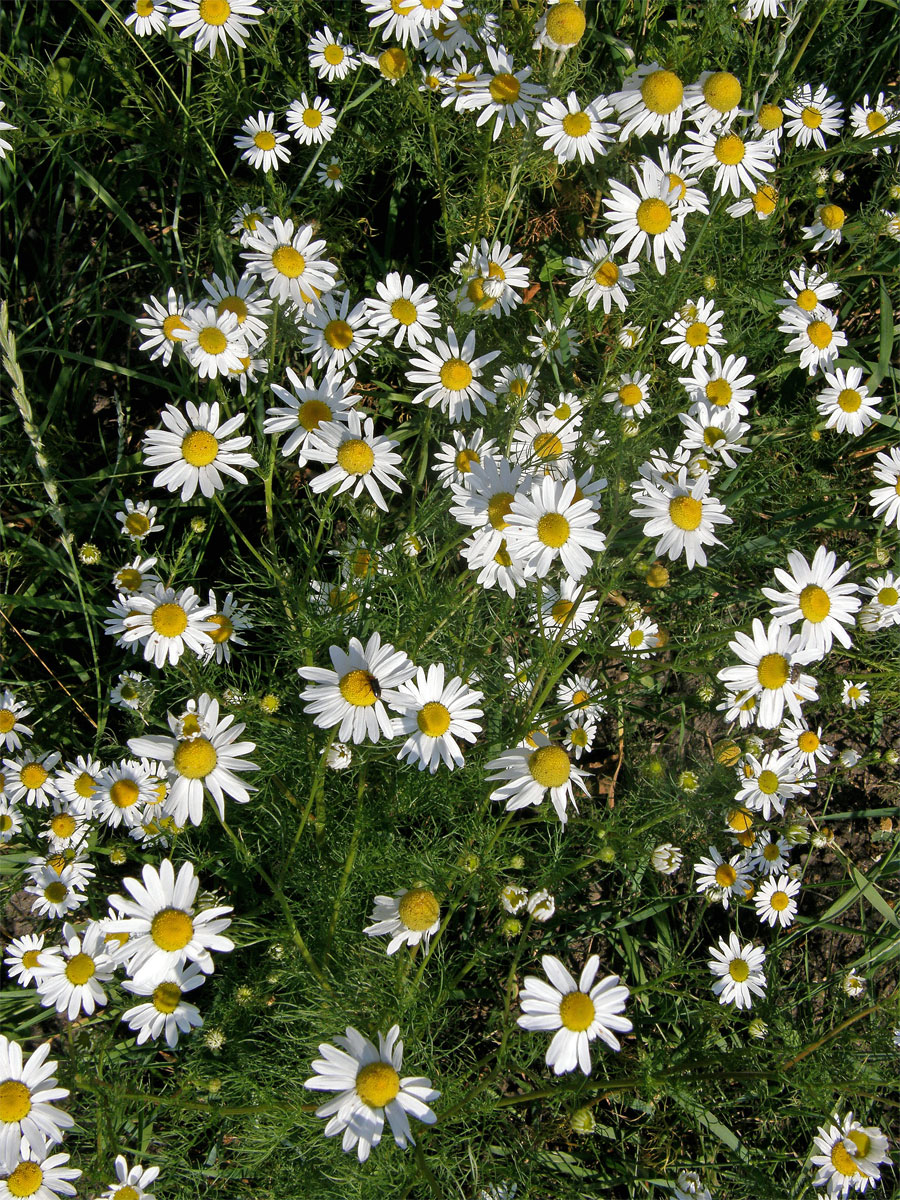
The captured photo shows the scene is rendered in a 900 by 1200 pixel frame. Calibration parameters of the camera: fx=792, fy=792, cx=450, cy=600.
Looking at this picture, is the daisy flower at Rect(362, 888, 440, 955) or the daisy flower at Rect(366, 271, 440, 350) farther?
the daisy flower at Rect(366, 271, 440, 350)

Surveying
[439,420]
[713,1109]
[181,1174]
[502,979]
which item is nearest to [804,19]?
[439,420]

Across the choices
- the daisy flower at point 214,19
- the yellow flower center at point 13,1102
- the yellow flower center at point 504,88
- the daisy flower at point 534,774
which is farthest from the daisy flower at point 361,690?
the daisy flower at point 214,19

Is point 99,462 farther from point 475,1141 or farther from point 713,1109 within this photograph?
point 713,1109

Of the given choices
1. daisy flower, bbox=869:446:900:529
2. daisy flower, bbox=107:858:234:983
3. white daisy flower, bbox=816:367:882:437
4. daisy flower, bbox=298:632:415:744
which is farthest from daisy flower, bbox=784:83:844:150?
daisy flower, bbox=107:858:234:983

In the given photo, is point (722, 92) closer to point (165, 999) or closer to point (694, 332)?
point (694, 332)

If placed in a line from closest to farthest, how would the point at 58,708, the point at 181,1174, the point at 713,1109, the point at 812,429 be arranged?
the point at 181,1174 → the point at 713,1109 → the point at 58,708 → the point at 812,429

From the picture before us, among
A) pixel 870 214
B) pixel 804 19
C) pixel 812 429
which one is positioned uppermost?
pixel 804 19

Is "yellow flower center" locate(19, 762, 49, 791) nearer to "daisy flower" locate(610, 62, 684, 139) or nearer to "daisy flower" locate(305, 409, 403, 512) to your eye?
"daisy flower" locate(305, 409, 403, 512)
